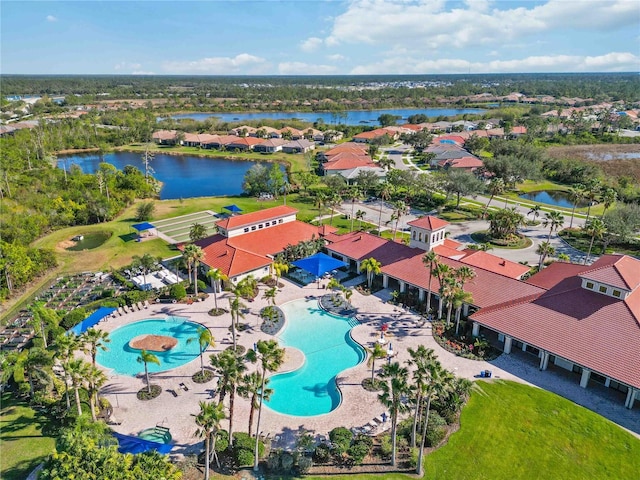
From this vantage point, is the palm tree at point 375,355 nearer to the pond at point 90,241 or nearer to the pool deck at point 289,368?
the pool deck at point 289,368

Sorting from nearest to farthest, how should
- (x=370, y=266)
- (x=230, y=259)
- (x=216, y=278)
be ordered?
(x=216, y=278)
(x=370, y=266)
(x=230, y=259)

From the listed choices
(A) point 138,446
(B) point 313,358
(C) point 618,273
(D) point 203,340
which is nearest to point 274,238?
(B) point 313,358

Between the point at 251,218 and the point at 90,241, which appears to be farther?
the point at 90,241

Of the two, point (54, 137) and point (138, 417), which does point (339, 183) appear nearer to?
point (138, 417)

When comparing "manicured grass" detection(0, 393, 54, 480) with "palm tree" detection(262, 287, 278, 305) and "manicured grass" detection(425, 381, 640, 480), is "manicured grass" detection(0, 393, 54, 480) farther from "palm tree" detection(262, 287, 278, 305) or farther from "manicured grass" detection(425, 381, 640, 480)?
"manicured grass" detection(425, 381, 640, 480)

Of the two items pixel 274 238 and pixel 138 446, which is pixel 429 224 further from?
pixel 138 446

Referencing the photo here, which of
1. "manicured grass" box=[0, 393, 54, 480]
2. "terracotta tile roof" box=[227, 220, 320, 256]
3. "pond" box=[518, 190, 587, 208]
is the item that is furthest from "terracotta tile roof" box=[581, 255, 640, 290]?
"pond" box=[518, 190, 587, 208]

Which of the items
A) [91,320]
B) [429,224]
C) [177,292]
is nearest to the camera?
[91,320]
